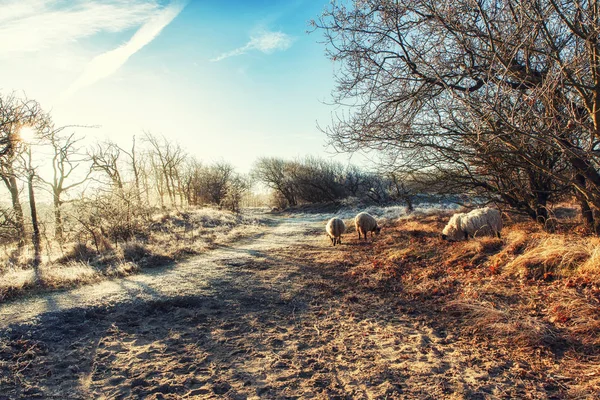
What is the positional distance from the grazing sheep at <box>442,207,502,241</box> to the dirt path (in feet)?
16.2

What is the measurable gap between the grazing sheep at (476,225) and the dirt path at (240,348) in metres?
4.94

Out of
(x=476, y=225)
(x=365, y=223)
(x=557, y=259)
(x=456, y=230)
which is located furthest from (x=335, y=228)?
(x=557, y=259)

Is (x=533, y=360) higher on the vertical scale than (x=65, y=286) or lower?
lower

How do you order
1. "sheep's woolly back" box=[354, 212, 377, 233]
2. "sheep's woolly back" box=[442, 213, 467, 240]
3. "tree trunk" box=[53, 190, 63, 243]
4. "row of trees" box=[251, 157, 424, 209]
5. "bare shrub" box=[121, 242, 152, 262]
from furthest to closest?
"row of trees" box=[251, 157, 424, 209] < "tree trunk" box=[53, 190, 63, 243] < "sheep's woolly back" box=[354, 212, 377, 233] < "bare shrub" box=[121, 242, 152, 262] < "sheep's woolly back" box=[442, 213, 467, 240]

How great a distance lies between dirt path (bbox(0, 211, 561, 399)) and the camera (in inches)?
125

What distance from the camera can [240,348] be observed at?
4070 mm

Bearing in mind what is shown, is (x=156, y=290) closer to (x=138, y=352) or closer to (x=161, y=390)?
(x=138, y=352)

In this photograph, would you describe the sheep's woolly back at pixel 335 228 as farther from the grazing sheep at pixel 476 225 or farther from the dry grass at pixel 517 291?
the grazing sheep at pixel 476 225

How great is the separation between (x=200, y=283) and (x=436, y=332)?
4786 mm

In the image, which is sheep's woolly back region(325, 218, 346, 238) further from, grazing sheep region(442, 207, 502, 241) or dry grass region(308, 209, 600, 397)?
grazing sheep region(442, 207, 502, 241)

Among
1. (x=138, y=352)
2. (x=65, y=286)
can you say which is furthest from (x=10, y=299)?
(x=138, y=352)

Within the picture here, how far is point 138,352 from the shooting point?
4.00 metres

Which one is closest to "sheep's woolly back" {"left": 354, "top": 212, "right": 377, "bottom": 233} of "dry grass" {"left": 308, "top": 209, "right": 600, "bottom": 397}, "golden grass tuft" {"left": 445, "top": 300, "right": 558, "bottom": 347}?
"dry grass" {"left": 308, "top": 209, "right": 600, "bottom": 397}

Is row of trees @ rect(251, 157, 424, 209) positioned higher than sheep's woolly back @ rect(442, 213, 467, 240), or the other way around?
row of trees @ rect(251, 157, 424, 209)
